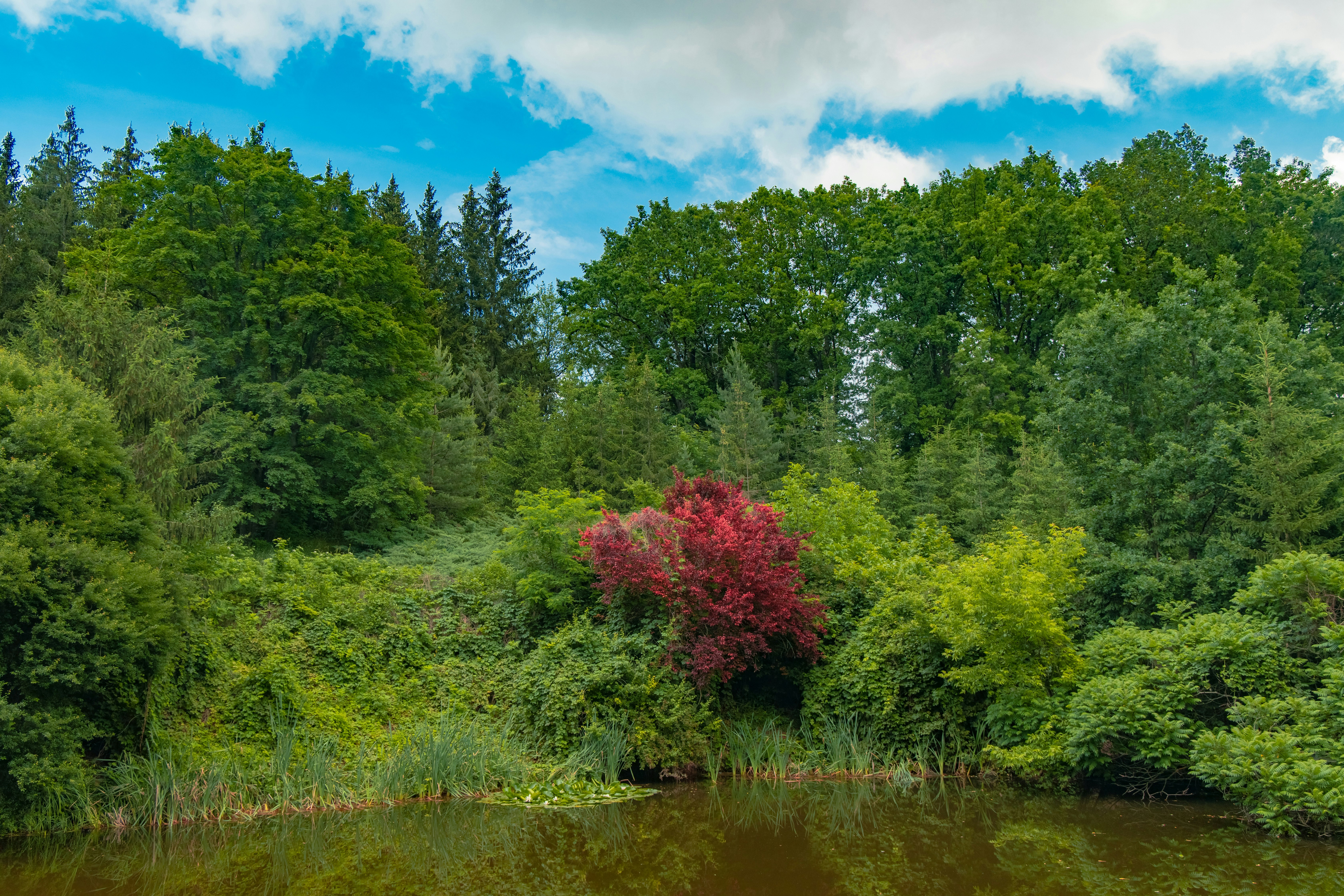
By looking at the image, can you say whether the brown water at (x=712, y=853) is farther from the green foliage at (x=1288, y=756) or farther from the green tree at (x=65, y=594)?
the green tree at (x=65, y=594)

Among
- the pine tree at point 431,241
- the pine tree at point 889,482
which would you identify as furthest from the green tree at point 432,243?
the pine tree at point 889,482

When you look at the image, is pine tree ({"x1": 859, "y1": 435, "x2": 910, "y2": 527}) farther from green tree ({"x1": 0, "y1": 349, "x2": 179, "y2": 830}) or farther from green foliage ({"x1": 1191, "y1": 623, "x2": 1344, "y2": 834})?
green tree ({"x1": 0, "y1": 349, "x2": 179, "y2": 830})

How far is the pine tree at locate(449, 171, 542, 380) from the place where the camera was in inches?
1606

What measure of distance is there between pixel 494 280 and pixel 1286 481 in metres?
38.5

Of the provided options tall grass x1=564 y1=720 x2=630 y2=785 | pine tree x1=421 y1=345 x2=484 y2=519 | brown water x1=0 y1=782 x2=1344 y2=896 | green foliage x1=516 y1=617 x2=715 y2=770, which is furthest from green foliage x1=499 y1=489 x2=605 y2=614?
pine tree x1=421 y1=345 x2=484 y2=519

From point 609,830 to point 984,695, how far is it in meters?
5.85

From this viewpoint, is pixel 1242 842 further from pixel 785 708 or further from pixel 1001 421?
pixel 1001 421

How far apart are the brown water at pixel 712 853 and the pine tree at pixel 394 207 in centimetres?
3321

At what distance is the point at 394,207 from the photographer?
41.1 meters

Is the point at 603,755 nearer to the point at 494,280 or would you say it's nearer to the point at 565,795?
the point at 565,795

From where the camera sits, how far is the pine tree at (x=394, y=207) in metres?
40.2

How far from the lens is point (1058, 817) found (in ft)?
30.8

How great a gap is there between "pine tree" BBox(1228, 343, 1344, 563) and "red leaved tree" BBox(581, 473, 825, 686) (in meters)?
6.54

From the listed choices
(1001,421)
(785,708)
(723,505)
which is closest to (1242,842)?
(785,708)
